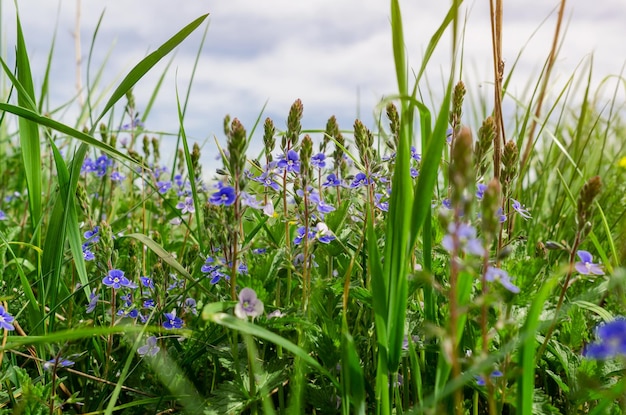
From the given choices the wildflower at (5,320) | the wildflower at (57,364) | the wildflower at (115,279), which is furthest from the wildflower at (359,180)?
the wildflower at (5,320)

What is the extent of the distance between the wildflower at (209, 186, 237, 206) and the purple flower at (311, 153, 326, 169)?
105 cm

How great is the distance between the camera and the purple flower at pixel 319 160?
291cm

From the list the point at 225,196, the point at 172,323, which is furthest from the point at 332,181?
the point at 225,196

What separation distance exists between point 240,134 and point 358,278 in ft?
3.86

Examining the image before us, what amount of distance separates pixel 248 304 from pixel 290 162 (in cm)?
86

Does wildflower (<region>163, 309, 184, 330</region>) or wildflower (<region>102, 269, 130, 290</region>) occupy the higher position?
wildflower (<region>102, 269, 130, 290</region>)

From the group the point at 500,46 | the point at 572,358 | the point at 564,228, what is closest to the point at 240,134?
the point at 572,358

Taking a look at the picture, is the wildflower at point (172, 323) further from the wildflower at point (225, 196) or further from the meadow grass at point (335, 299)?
the wildflower at point (225, 196)

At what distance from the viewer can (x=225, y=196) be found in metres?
1.88

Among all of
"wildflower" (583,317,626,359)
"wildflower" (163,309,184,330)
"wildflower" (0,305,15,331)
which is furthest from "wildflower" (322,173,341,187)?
"wildflower" (583,317,626,359)

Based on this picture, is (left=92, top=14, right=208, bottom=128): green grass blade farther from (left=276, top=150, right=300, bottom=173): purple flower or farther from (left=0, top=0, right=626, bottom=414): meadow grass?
(left=276, top=150, right=300, bottom=173): purple flower

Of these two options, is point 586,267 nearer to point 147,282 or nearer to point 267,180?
point 267,180

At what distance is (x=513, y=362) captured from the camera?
7.14ft

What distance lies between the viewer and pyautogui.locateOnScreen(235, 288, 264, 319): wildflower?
182cm
